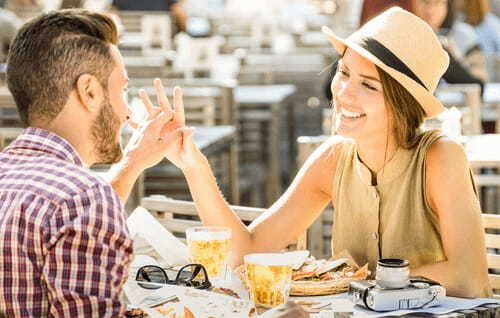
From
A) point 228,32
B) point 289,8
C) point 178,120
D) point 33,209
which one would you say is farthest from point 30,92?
point 289,8

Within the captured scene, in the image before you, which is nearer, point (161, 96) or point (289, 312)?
point (289, 312)

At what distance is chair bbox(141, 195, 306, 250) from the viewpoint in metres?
2.67

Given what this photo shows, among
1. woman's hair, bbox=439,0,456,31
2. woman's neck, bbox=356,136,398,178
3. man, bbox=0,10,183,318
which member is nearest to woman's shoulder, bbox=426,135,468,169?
woman's neck, bbox=356,136,398,178

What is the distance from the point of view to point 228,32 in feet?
37.9

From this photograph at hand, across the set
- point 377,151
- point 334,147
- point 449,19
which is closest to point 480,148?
point 334,147

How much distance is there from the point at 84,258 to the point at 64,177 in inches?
6.1

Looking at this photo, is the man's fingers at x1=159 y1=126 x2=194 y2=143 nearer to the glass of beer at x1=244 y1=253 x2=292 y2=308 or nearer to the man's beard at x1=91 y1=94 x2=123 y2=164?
the man's beard at x1=91 y1=94 x2=123 y2=164

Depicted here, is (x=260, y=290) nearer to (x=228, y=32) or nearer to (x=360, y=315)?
(x=360, y=315)

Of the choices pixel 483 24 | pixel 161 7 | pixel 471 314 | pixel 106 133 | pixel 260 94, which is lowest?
pixel 471 314

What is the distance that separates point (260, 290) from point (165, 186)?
279 centimetres

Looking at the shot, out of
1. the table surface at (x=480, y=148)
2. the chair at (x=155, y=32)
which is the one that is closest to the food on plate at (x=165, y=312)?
the table surface at (x=480, y=148)

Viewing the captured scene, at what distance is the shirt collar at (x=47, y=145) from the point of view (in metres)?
1.68

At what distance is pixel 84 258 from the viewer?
1.49 metres

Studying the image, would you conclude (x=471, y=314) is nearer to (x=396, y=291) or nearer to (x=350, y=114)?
(x=396, y=291)
